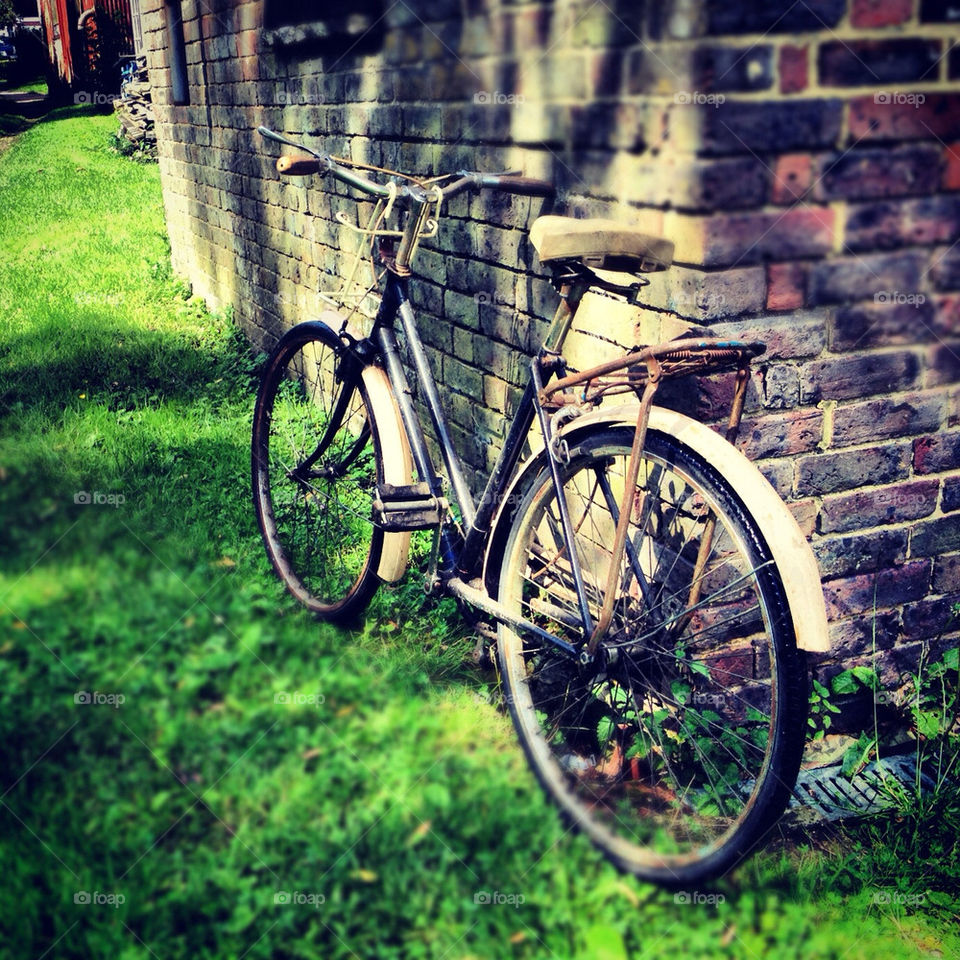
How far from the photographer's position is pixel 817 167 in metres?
2.08

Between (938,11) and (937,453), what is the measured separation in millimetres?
1042

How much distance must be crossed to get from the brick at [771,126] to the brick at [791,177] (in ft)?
0.07

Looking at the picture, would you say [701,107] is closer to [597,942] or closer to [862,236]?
[862,236]

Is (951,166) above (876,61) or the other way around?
the other way around

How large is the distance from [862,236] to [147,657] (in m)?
2.15

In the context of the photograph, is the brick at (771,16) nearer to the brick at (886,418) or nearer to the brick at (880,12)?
the brick at (880,12)

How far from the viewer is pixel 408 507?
8.47 feet

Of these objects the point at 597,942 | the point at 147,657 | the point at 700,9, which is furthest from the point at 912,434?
the point at 147,657

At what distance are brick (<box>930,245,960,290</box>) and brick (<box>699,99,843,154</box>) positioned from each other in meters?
0.43

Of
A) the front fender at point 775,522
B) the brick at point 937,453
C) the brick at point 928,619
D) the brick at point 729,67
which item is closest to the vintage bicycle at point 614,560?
the front fender at point 775,522

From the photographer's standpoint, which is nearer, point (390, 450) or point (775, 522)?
point (775, 522)

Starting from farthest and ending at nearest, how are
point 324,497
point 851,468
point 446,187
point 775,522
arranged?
point 324,497 < point 446,187 < point 851,468 < point 775,522

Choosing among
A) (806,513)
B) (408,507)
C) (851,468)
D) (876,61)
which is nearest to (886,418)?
(851,468)

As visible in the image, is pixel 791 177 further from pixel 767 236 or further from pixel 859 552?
pixel 859 552
